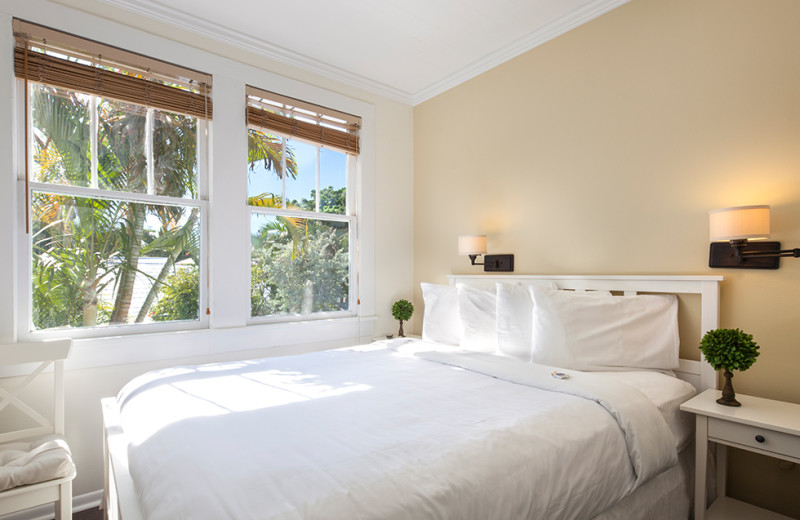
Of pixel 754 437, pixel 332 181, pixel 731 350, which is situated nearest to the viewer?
pixel 754 437

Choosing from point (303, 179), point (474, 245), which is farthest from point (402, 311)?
point (303, 179)

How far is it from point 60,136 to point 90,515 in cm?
206

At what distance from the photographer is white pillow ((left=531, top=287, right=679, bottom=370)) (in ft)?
6.93

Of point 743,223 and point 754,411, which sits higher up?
point 743,223

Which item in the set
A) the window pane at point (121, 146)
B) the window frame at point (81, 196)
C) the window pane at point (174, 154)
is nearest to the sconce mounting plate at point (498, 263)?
the window frame at point (81, 196)

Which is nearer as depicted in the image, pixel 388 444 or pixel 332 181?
pixel 388 444

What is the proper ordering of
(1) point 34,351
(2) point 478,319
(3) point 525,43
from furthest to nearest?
(3) point 525,43, (2) point 478,319, (1) point 34,351

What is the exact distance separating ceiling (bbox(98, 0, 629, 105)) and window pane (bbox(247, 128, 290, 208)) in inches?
23.8

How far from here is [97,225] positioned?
247cm

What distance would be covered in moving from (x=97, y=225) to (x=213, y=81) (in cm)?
117

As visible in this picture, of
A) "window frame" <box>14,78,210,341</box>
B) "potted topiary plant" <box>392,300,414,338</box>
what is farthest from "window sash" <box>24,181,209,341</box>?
"potted topiary plant" <box>392,300,414,338</box>

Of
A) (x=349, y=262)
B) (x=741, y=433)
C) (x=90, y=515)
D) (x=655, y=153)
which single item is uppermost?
(x=655, y=153)

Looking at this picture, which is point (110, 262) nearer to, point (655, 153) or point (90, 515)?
point (90, 515)

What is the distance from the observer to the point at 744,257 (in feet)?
6.37
